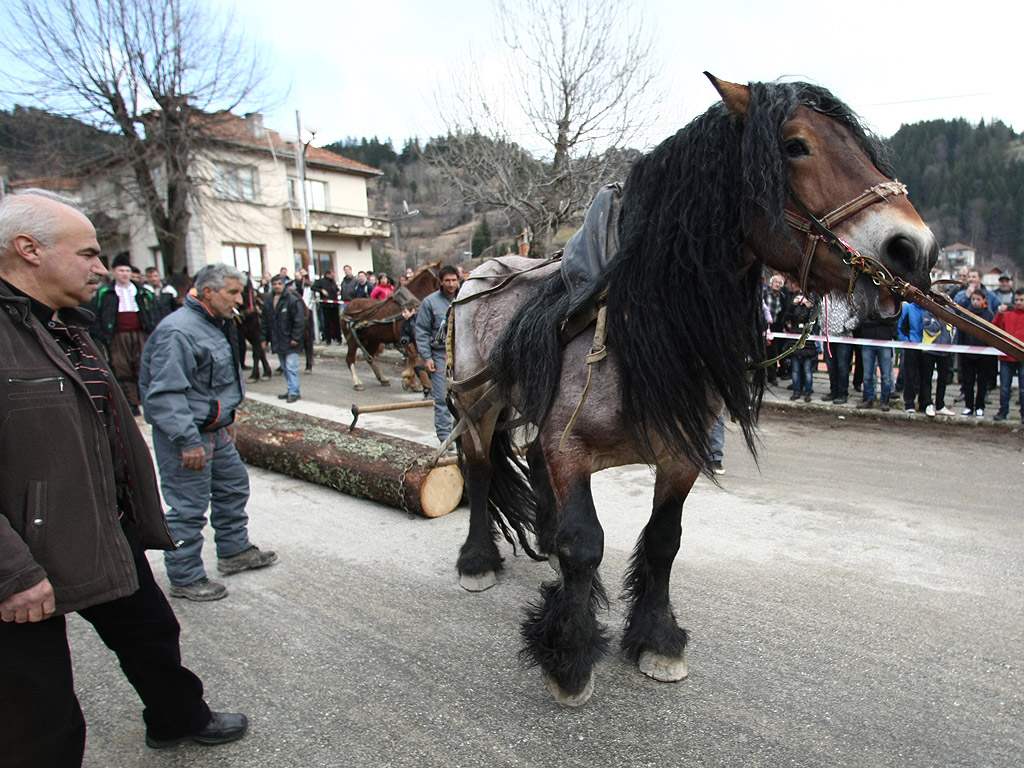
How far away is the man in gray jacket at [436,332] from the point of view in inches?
259

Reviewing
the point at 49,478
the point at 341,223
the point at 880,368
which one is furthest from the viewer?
the point at 341,223

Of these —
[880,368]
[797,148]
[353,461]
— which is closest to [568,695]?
[797,148]

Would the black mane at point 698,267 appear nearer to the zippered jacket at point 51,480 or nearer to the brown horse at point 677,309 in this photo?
the brown horse at point 677,309

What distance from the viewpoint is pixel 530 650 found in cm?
263

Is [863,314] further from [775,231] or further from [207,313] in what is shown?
[207,313]

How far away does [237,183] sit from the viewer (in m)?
27.0

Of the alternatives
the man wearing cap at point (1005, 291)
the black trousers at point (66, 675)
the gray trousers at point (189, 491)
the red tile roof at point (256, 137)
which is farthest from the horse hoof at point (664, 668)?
the red tile roof at point (256, 137)

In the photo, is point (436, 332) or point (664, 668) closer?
point (664, 668)

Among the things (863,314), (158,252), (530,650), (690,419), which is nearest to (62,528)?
(530,650)

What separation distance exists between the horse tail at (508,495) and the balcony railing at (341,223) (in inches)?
1107

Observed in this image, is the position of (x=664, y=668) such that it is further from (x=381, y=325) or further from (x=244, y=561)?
(x=381, y=325)

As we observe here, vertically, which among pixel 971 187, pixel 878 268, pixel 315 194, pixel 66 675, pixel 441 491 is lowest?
pixel 441 491

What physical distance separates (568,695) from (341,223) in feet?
106

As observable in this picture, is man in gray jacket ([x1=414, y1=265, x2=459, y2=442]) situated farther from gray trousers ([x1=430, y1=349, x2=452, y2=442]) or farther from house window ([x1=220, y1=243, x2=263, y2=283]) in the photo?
house window ([x1=220, y1=243, x2=263, y2=283])
